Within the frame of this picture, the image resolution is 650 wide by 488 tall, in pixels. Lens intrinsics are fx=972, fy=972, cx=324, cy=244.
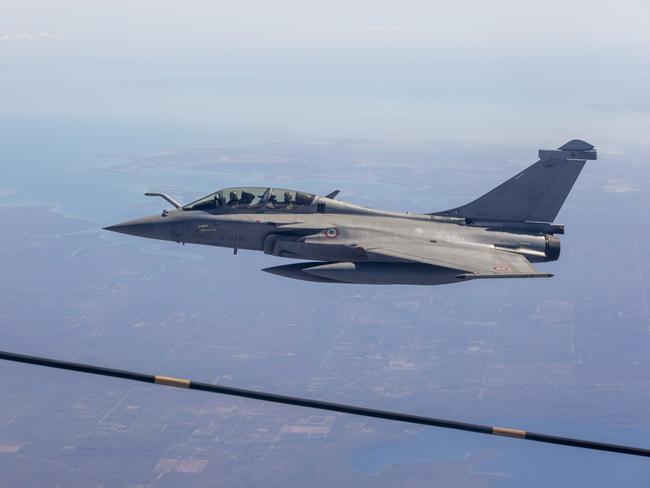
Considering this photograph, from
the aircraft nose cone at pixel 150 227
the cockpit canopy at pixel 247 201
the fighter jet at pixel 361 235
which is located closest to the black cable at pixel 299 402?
the fighter jet at pixel 361 235

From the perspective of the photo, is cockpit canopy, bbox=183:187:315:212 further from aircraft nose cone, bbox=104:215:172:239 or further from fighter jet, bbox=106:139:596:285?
aircraft nose cone, bbox=104:215:172:239

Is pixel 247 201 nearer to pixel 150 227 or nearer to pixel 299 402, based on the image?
pixel 150 227

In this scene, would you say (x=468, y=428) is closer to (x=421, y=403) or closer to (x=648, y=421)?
(x=421, y=403)

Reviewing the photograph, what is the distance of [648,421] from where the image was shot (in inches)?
6471

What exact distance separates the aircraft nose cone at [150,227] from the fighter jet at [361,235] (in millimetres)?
42

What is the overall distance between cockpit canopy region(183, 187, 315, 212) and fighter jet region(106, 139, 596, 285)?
0.04 meters

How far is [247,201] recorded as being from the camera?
4194cm

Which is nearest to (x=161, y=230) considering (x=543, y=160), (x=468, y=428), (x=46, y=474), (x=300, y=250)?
(x=300, y=250)

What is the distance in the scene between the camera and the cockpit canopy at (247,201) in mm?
41844

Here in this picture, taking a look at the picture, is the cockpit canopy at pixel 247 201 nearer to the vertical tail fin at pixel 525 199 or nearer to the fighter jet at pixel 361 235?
the fighter jet at pixel 361 235

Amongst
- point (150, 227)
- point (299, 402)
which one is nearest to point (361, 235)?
point (150, 227)

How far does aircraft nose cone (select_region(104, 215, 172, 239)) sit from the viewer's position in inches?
1621

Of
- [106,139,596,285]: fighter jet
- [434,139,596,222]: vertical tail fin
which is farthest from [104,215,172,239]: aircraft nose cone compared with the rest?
[434,139,596,222]: vertical tail fin

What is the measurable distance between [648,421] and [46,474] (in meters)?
98.2
